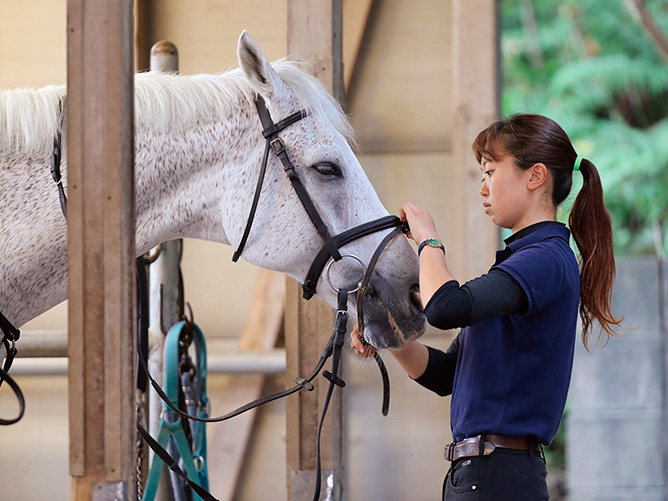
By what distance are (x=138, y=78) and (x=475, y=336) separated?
40.9 inches

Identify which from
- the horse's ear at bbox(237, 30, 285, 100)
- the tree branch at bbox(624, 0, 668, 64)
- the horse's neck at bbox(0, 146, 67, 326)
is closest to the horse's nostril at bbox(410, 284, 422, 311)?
the horse's ear at bbox(237, 30, 285, 100)

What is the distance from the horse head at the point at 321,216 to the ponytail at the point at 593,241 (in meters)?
0.38

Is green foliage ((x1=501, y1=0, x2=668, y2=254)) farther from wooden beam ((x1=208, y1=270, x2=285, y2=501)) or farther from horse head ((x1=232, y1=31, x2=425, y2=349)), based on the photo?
horse head ((x1=232, y1=31, x2=425, y2=349))

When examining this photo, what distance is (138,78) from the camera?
1633 millimetres

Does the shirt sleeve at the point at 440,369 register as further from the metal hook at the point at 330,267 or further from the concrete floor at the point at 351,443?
the concrete floor at the point at 351,443

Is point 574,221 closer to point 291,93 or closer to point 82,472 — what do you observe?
point 291,93

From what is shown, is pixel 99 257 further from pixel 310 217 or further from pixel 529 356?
pixel 529 356

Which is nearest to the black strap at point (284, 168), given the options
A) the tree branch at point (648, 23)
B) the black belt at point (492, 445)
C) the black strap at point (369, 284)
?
the black strap at point (369, 284)

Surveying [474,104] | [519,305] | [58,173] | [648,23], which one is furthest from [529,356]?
[648,23]

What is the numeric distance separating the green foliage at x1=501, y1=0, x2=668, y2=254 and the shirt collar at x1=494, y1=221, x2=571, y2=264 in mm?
5034

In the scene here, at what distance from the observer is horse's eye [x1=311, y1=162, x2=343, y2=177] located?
1.61 metres

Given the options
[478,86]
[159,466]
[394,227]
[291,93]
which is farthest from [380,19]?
[159,466]

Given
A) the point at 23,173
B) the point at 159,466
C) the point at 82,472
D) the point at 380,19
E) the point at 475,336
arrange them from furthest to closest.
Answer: the point at 380,19 → the point at 159,466 → the point at 23,173 → the point at 475,336 → the point at 82,472

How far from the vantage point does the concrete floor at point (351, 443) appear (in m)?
2.74
